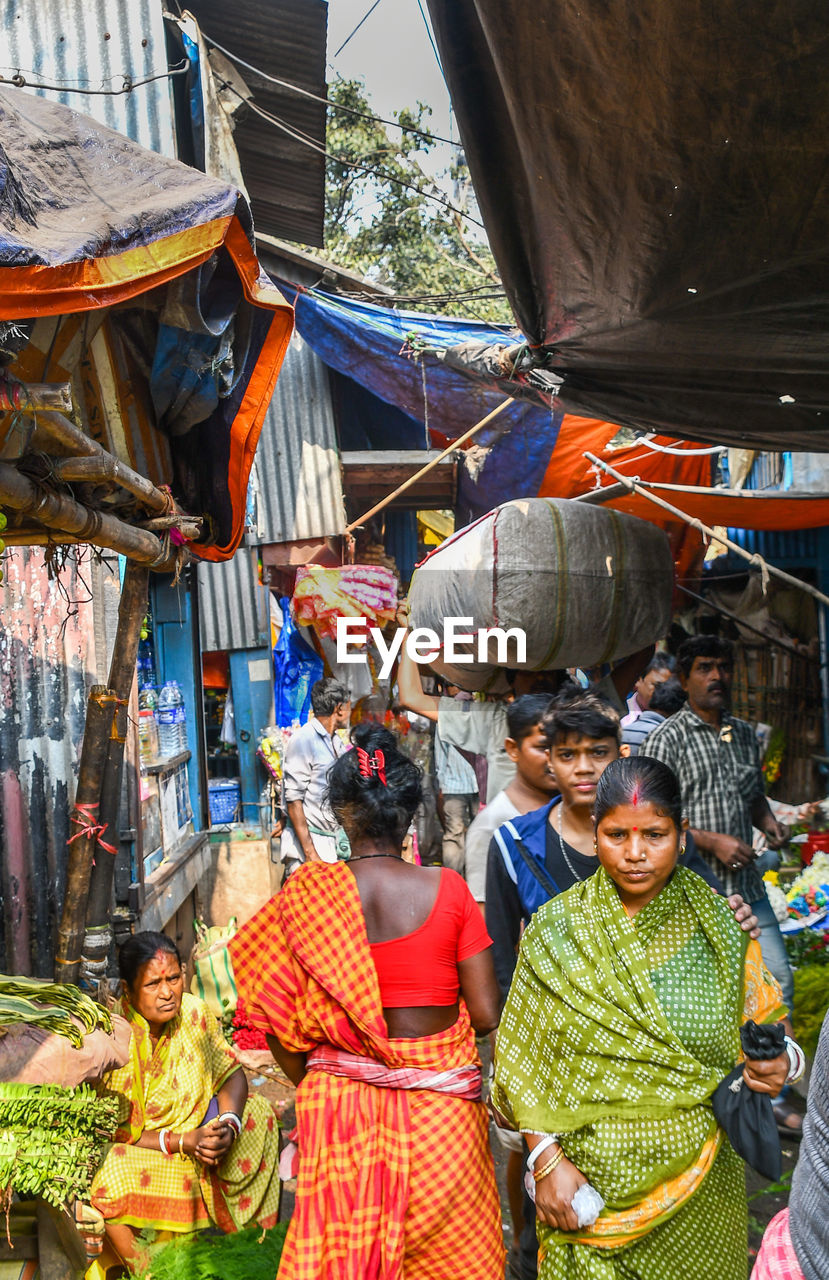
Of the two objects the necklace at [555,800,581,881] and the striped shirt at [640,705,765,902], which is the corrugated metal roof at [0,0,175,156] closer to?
the striped shirt at [640,705,765,902]

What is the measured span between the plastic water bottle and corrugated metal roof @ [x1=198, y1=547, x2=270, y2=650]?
11.6 ft

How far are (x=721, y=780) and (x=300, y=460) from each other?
6097 mm

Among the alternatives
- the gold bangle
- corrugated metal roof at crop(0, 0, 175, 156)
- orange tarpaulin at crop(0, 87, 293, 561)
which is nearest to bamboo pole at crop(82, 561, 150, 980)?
orange tarpaulin at crop(0, 87, 293, 561)

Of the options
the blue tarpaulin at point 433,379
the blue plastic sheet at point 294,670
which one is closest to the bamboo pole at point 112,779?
the blue tarpaulin at point 433,379

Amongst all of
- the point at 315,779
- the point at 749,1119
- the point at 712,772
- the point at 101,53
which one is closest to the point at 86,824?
the point at 749,1119

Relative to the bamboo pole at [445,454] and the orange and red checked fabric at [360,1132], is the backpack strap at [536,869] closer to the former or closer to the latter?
the orange and red checked fabric at [360,1132]

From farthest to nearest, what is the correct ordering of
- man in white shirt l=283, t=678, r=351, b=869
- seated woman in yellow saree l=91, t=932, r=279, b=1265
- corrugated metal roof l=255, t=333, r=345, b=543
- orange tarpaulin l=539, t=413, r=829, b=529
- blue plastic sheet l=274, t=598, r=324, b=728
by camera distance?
corrugated metal roof l=255, t=333, r=345, b=543 < blue plastic sheet l=274, t=598, r=324, b=728 < orange tarpaulin l=539, t=413, r=829, b=529 < man in white shirt l=283, t=678, r=351, b=869 < seated woman in yellow saree l=91, t=932, r=279, b=1265

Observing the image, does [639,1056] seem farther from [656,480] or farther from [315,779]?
[656,480]

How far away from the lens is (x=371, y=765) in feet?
8.72

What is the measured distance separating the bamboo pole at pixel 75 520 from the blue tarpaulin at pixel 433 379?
4749 mm

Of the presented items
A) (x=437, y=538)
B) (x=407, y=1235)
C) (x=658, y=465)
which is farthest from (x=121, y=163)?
(x=437, y=538)

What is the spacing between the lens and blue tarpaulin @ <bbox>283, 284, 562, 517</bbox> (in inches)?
294

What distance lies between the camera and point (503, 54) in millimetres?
1874

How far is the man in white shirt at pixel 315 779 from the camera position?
612cm
